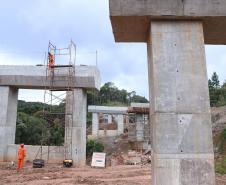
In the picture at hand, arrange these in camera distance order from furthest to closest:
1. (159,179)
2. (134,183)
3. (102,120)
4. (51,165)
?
(102,120) < (51,165) < (134,183) < (159,179)

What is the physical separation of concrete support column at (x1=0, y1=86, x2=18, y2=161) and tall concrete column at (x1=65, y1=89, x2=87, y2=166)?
4.18 m

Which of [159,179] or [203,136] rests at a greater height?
[203,136]

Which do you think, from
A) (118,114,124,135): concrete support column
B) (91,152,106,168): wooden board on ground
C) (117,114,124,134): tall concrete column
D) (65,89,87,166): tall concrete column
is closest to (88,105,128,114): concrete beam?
(117,114,124,134): tall concrete column

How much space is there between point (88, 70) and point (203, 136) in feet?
46.0

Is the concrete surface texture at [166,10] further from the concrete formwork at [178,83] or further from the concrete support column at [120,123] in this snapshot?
the concrete support column at [120,123]

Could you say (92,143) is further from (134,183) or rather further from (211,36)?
(211,36)

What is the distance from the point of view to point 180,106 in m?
5.55

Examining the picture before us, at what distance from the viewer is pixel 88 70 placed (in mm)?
18859

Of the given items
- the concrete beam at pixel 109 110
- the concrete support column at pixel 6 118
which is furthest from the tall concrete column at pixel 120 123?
the concrete support column at pixel 6 118

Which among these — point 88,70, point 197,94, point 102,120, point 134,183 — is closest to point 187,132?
point 197,94

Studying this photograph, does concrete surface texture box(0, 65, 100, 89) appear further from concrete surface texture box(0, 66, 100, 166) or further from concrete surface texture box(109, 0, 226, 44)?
concrete surface texture box(109, 0, 226, 44)

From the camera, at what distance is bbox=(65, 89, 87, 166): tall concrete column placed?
1831cm

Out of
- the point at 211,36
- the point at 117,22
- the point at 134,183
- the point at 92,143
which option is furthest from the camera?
the point at 92,143

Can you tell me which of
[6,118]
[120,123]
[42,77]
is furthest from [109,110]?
[6,118]
